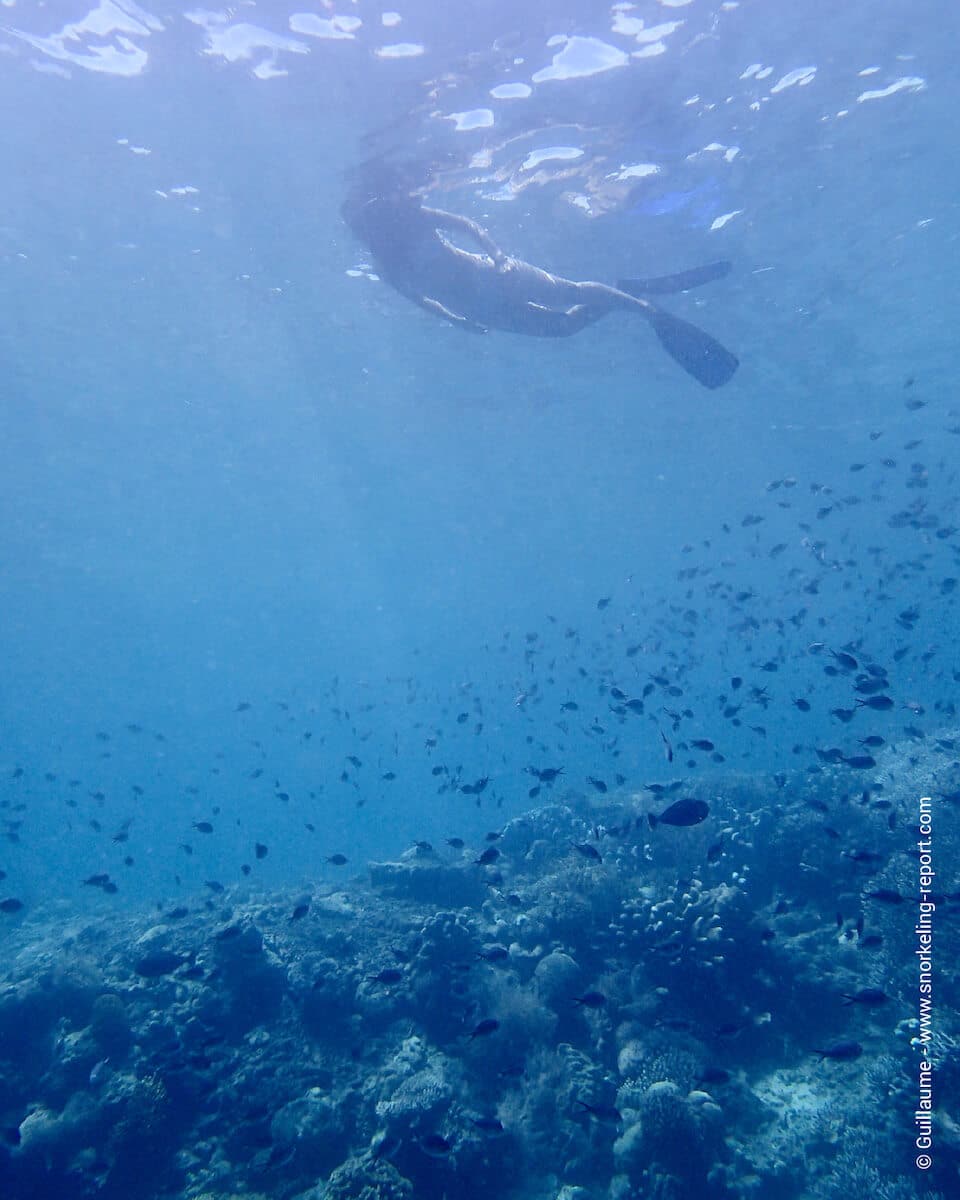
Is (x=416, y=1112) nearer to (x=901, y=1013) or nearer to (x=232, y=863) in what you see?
(x=901, y=1013)

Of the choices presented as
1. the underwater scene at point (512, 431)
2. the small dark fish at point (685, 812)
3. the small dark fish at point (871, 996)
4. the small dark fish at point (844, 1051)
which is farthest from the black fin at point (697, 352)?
the small dark fish at point (844, 1051)

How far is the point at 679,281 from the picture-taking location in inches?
621

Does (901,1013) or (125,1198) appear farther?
(901,1013)

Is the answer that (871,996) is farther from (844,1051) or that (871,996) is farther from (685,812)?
(685,812)

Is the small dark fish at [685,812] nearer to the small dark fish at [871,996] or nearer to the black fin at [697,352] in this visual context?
the small dark fish at [871,996]

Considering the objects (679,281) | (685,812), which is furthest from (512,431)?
(685,812)

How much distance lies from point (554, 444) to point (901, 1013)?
30242 millimetres

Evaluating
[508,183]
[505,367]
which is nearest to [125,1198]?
[508,183]

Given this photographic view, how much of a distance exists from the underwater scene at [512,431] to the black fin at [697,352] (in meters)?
0.12

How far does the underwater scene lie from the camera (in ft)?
27.6

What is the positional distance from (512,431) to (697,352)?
19.7 meters

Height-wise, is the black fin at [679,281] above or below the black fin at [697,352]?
above

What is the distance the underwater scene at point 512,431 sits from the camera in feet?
27.6

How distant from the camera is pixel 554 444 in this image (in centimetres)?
3575
